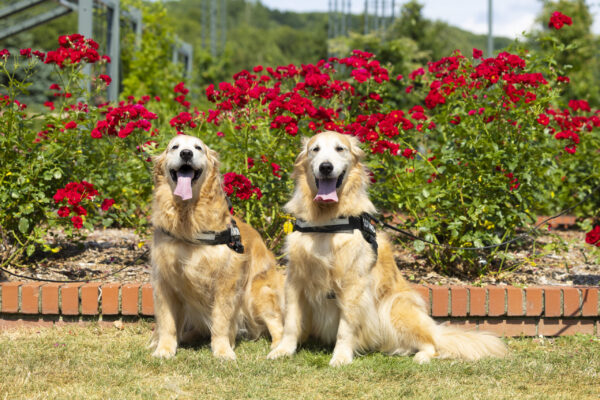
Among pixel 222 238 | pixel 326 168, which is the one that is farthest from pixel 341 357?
pixel 326 168

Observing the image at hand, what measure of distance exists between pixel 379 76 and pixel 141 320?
2669mm

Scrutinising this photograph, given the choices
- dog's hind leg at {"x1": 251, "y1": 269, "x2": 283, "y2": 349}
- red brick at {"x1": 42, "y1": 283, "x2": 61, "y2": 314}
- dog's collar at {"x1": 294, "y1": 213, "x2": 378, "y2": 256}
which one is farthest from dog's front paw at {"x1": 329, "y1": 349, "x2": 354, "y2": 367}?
red brick at {"x1": 42, "y1": 283, "x2": 61, "y2": 314}

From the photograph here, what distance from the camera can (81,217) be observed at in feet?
14.4

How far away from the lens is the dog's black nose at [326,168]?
3406 mm

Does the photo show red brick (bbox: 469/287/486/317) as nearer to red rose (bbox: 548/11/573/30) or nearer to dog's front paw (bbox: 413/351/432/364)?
dog's front paw (bbox: 413/351/432/364)

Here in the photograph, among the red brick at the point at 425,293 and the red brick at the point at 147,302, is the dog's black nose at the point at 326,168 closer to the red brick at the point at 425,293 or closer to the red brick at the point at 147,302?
the red brick at the point at 425,293

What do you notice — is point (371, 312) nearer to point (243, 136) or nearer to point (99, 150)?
point (243, 136)

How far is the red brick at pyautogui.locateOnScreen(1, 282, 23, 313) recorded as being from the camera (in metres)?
4.09

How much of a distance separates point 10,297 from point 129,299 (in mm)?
828

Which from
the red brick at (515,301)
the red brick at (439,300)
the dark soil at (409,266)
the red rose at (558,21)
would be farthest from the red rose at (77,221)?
the red rose at (558,21)

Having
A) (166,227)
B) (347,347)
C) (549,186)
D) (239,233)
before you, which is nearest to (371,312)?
(347,347)

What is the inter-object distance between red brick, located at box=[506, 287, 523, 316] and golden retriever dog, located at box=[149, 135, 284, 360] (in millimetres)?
1915

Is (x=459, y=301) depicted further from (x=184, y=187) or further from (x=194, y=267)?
(x=184, y=187)

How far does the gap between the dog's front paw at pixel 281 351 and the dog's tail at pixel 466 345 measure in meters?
0.91
